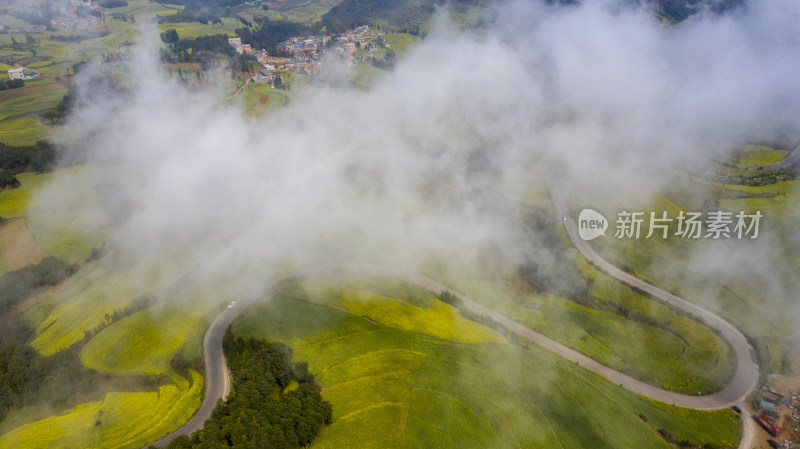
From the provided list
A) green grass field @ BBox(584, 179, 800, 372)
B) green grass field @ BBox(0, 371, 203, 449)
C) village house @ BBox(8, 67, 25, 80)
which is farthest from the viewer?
village house @ BBox(8, 67, 25, 80)

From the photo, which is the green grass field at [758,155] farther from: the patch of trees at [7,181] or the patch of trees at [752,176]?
the patch of trees at [7,181]

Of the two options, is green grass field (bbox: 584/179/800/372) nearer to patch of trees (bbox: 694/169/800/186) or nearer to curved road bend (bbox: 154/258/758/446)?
patch of trees (bbox: 694/169/800/186)

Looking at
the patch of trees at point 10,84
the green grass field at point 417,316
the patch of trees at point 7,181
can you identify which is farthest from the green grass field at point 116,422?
the patch of trees at point 10,84

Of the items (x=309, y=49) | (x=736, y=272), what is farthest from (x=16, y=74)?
(x=736, y=272)

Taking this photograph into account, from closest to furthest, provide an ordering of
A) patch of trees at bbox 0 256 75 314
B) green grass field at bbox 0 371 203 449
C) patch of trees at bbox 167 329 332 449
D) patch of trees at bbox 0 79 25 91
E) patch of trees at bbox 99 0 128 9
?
patch of trees at bbox 167 329 332 449, green grass field at bbox 0 371 203 449, patch of trees at bbox 0 256 75 314, patch of trees at bbox 0 79 25 91, patch of trees at bbox 99 0 128 9

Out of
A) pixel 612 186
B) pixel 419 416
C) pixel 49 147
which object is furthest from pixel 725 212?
pixel 49 147

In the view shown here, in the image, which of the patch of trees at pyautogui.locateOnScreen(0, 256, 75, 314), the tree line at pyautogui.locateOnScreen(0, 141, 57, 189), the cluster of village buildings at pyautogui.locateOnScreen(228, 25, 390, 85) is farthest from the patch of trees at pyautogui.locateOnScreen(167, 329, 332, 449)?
the cluster of village buildings at pyautogui.locateOnScreen(228, 25, 390, 85)

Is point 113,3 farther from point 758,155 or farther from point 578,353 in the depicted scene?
point 758,155
